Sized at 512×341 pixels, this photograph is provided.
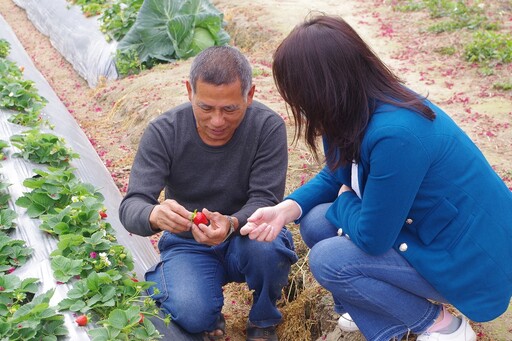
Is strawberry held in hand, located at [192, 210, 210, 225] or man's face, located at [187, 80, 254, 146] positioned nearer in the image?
strawberry held in hand, located at [192, 210, 210, 225]

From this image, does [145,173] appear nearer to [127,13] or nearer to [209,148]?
[209,148]

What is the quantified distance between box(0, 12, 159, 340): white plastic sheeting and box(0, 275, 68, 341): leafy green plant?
73 mm

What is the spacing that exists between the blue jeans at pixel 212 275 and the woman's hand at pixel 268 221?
18cm

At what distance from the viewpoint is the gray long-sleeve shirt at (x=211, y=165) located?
293cm

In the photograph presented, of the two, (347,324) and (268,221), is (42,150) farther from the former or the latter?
(347,324)

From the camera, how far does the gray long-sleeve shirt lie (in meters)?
2.93

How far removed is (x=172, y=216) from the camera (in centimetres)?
263

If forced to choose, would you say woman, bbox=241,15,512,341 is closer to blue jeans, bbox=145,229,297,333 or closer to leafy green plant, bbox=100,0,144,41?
blue jeans, bbox=145,229,297,333

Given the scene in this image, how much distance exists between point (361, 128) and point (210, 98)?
2.51ft

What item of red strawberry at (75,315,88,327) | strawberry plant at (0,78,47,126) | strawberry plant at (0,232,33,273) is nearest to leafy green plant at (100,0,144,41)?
strawberry plant at (0,78,47,126)

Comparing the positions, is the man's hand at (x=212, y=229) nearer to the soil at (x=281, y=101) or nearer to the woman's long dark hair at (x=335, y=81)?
the woman's long dark hair at (x=335, y=81)

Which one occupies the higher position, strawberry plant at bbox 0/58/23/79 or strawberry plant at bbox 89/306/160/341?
strawberry plant at bbox 89/306/160/341

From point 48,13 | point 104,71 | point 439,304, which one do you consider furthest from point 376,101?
point 48,13

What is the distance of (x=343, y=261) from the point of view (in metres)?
2.54
